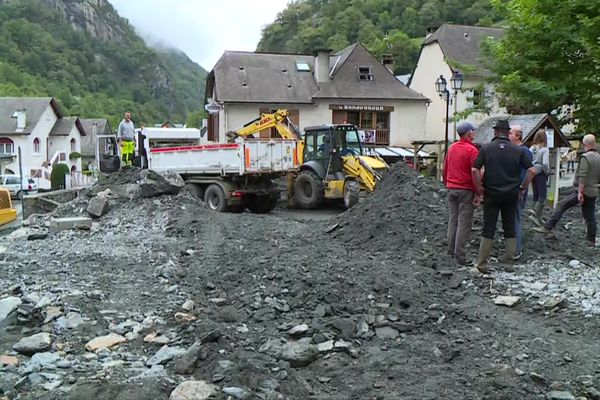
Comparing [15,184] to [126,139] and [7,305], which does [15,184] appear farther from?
[7,305]

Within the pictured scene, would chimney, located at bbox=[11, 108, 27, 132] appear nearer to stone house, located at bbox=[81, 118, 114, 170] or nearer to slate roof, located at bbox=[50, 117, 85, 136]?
slate roof, located at bbox=[50, 117, 85, 136]

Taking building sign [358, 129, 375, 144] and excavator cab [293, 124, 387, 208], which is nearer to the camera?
excavator cab [293, 124, 387, 208]

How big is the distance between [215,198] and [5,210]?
5.91 m

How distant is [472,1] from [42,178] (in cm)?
6411

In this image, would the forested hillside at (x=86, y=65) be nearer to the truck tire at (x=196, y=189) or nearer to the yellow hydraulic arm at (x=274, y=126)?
the yellow hydraulic arm at (x=274, y=126)

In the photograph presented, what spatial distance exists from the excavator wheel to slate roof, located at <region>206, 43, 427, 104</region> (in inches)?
620

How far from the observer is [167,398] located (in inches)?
181

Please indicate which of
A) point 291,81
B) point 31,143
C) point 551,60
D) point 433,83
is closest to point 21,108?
point 31,143

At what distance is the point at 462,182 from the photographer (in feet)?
27.1

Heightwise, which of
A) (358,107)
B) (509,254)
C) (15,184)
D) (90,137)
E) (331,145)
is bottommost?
(15,184)

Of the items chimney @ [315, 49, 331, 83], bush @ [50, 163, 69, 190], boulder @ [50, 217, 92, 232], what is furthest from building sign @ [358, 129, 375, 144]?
boulder @ [50, 217, 92, 232]

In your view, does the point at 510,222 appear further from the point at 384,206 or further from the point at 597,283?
the point at 384,206

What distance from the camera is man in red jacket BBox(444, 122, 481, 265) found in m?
8.22

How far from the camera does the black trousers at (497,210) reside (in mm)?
7852
